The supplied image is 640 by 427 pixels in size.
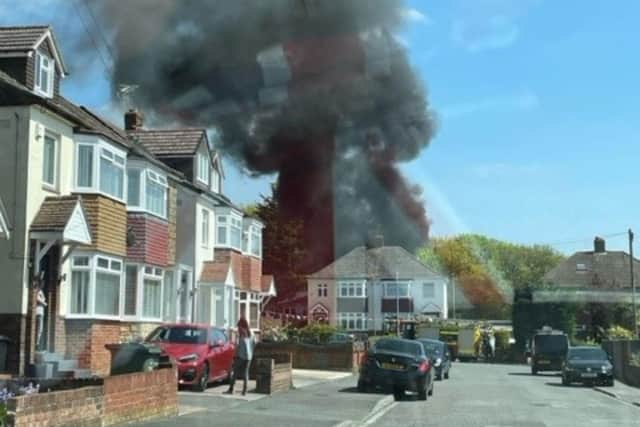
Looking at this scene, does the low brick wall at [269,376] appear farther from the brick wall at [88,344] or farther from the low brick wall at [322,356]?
the low brick wall at [322,356]

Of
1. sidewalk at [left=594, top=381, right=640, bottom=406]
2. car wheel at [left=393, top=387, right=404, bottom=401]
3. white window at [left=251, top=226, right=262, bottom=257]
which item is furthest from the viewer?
white window at [left=251, top=226, right=262, bottom=257]

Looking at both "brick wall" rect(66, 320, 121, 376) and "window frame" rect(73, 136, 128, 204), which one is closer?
"brick wall" rect(66, 320, 121, 376)

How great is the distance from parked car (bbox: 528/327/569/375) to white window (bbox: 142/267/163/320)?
815 inches

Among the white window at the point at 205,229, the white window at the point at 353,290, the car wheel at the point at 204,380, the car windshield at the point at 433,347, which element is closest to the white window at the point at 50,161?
the car wheel at the point at 204,380

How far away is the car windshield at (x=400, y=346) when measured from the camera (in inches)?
969

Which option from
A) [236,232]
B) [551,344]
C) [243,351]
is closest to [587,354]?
[551,344]

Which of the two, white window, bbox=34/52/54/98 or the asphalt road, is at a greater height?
white window, bbox=34/52/54/98

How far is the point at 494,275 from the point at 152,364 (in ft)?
237

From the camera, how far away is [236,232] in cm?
3788

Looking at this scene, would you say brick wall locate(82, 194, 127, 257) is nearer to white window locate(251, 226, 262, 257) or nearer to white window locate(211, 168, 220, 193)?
white window locate(211, 168, 220, 193)

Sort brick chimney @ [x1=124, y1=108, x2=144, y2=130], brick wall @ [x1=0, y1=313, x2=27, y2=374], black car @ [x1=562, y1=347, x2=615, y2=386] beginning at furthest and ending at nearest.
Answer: brick chimney @ [x1=124, y1=108, x2=144, y2=130] < black car @ [x1=562, y1=347, x2=615, y2=386] < brick wall @ [x1=0, y1=313, x2=27, y2=374]

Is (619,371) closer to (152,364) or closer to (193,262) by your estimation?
(193,262)

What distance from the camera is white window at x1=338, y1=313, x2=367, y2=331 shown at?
244ft

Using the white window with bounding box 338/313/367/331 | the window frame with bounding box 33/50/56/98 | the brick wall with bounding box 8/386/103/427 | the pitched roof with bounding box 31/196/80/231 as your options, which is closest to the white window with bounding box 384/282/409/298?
the white window with bounding box 338/313/367/331
